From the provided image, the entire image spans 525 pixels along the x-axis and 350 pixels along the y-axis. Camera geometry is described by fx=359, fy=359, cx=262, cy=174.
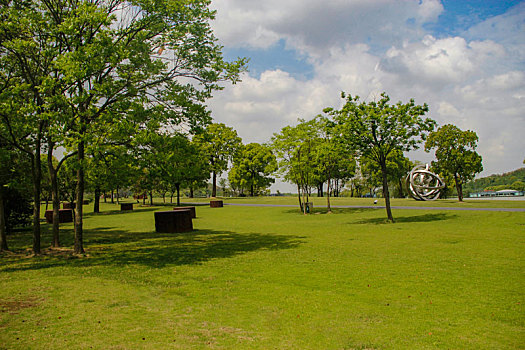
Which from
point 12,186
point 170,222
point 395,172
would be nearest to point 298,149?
point 170,222

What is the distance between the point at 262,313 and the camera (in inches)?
281

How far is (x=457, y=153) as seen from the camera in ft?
162

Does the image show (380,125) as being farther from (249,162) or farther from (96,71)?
(249,162)

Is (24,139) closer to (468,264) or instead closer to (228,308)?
(228,308)

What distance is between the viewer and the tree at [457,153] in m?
49.3

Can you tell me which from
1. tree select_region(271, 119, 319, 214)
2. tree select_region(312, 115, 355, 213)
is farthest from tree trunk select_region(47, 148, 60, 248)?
tree select_region(271, 119, 319, 214)

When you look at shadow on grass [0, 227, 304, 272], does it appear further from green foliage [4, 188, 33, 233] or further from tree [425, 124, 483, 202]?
tree [425, 124, 483, 202]

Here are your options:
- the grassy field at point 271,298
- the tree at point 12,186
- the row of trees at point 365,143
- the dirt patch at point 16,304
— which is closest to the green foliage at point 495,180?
the row of trees at point 365,143

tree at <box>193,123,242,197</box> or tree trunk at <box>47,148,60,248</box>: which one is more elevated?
tree at <box>193,123,242,197</box>

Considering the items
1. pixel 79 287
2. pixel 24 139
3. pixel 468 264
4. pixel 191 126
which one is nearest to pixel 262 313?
pixel 79 287

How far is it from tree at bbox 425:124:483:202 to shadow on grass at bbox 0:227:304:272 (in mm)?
39686

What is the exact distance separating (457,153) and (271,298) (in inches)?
1942

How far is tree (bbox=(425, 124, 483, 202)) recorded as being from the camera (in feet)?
162

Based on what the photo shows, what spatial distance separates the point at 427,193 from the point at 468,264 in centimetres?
5409
